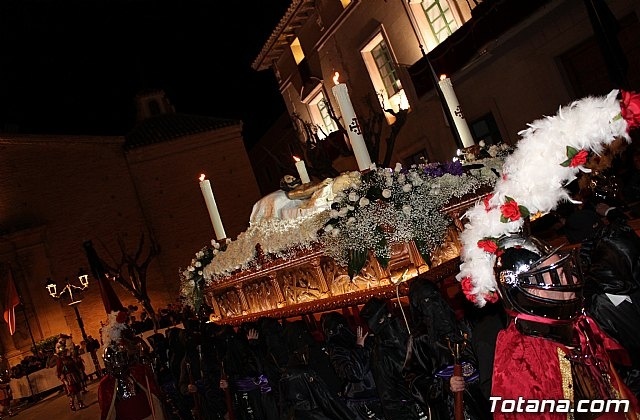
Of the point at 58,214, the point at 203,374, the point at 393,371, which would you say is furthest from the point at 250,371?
the point at 58,214

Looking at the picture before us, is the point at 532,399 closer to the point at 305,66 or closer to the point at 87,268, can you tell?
the point at 305,66

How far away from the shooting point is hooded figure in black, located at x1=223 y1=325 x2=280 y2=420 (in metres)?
5.87

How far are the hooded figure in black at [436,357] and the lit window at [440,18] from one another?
1085 cm

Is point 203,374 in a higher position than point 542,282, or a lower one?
lower

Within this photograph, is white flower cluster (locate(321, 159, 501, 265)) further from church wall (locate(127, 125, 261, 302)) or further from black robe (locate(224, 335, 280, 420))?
church wall (locate(127, 125, 261, 302))

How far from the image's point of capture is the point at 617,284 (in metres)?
3.61

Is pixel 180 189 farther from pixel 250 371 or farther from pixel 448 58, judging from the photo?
pixel 250 371

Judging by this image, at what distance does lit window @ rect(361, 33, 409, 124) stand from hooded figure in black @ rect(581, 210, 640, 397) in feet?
39.8

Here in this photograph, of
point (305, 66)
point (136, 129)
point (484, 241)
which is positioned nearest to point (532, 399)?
point (484, 241)

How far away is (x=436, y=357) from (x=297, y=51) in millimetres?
17996

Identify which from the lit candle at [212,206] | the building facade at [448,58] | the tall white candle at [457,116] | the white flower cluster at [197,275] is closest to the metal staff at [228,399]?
the white flower cluster at [197,275]

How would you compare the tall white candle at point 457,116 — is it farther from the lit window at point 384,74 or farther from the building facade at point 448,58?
the lit window at point 384,74

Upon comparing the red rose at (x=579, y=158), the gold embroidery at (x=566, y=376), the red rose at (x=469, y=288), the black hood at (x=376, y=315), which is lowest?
the gold embroidery at (x=566, y=376)

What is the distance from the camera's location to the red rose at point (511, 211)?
2.52 meters
